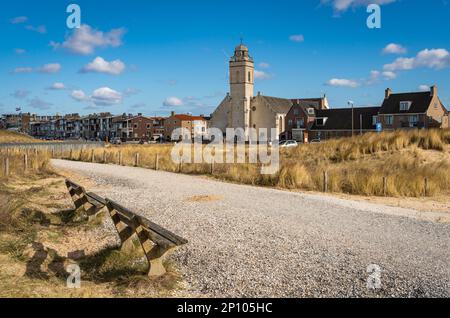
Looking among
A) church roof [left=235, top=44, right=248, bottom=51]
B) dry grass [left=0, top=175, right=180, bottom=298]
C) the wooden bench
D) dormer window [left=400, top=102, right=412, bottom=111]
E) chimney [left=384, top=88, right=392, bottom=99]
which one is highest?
church roof [left=235, top=44, right=248, bottom=51]

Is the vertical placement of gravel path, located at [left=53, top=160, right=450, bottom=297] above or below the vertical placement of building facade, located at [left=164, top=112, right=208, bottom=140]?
below

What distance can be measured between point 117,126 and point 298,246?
364 ft

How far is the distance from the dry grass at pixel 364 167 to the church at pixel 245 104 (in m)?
49.6

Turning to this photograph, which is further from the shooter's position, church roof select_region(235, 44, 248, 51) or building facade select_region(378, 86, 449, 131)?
church roof select_region(235, 44, 248, 51)

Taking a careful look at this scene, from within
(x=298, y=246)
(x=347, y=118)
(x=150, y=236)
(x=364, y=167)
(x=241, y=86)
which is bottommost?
(x=298, y=246)

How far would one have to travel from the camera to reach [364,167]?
75.6ft

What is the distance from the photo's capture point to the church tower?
82938 millimetres

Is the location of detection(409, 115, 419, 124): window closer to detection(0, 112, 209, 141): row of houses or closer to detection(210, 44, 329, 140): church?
detection(210, 44, 329, 140): church

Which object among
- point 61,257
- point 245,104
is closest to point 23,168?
point 61,257

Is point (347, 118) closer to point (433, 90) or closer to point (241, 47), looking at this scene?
point (433, 90)

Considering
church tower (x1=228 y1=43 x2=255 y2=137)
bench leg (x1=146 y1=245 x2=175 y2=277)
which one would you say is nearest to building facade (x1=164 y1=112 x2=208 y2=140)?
church tower (x1=228 y1=43 x2=255 y2=137)

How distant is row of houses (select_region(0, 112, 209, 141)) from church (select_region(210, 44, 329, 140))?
18275 millimetres
